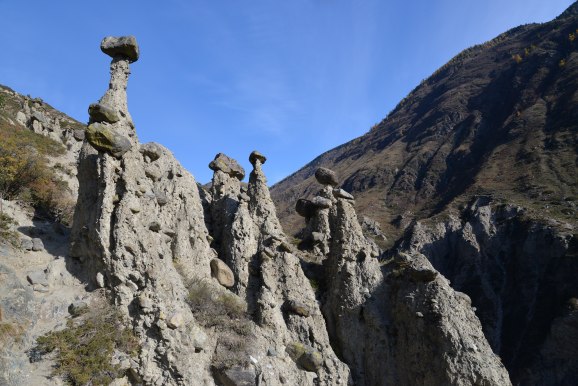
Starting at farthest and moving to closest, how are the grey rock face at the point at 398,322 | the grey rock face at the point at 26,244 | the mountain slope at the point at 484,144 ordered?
Result: the mountain slope at the point at 484,144 < the grey rock face at the point at 398,322 < the grey rock face at the point at 26,244

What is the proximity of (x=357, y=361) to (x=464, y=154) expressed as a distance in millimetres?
92062

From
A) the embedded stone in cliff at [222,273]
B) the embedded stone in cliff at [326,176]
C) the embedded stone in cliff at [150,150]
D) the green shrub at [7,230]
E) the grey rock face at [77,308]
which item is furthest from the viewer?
the embedded stone in cliff at [326,176]

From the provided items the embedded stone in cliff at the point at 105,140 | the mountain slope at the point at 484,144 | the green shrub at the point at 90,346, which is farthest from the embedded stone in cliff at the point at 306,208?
the mountain slope at the point at 484,144

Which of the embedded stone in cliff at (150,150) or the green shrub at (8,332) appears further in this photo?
the embedded stone in cliff at (150,150)

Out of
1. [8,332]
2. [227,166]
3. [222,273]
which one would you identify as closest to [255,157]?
[227,166]

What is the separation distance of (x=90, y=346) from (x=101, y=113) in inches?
253

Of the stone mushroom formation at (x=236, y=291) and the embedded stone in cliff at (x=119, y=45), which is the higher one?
the embedded stone in cliff at (x=119, y=45)

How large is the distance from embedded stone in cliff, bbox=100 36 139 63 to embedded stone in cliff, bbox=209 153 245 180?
534 centimetres

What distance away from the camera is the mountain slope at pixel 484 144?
69000 millimetres

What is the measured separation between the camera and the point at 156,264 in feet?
34.3

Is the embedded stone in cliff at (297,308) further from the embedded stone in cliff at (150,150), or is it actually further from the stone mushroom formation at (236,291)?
the embedded stone in cliff at (150,150)

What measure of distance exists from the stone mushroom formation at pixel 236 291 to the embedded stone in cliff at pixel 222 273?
44 millimetres

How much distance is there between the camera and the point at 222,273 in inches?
513

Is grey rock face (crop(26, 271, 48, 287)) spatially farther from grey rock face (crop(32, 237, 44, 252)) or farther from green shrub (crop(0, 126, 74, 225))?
green shrub (crop(0, 126, 74, 225))
